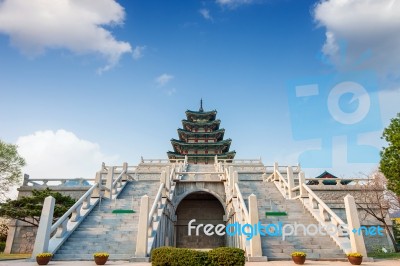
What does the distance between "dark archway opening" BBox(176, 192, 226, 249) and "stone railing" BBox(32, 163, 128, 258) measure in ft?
24.5

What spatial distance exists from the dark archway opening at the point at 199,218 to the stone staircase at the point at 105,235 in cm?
943

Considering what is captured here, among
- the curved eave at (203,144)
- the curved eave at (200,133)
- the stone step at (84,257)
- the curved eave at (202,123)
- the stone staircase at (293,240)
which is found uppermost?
the curved eave at (202,123)

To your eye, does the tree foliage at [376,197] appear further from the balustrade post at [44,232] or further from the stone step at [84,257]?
the balustrade post at [44,232]

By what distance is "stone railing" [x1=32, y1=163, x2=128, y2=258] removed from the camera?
1030 centimetres

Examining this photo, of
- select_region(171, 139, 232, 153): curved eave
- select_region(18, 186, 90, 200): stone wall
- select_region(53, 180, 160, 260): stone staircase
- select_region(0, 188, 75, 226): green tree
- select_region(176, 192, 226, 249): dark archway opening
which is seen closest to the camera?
select_region(53, 180, 160, 260): stone staircase

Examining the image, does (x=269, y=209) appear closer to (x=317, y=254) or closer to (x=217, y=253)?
(x=317, y=254)

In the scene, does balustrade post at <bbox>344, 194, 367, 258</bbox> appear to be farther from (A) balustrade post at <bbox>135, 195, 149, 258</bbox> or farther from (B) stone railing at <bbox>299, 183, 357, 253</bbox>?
(A) balustrade post at <bbox>135, 195, 149, 258</bbox>

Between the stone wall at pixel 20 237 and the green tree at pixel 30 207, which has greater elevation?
the green tree at pixel 30 207

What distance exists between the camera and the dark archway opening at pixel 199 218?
23.4 meters

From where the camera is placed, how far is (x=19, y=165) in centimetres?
2306

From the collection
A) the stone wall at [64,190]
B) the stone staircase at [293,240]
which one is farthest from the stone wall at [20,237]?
the stone staircase at [293,240]

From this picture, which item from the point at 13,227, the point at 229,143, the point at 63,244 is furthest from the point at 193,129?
the point at 63,244

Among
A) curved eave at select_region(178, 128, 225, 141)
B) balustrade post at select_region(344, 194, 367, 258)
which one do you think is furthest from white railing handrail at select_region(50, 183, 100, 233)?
curved eave at select_region(178, 128, 225, 141)

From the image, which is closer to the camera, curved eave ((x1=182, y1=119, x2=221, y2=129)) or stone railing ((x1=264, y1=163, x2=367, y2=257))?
stone railing ((x1=264, y1=163, x2=367, y2=257))
